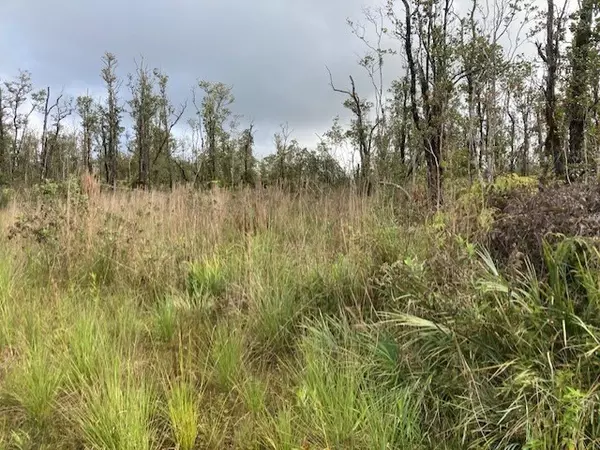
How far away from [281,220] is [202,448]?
3.50 meters

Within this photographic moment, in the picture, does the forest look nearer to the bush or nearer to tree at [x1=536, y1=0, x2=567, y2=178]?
the bush

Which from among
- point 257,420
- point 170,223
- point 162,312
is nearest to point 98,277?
point 170,223

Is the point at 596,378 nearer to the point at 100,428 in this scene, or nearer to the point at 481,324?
the point at 481,324

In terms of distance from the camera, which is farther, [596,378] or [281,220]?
[281,220]

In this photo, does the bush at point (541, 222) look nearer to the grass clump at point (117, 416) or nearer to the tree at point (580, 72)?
the grass clump at point (117, 416)

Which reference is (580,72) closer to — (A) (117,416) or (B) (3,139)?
(A) (117,416)

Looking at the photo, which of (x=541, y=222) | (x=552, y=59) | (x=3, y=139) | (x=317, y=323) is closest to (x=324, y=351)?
(x=317, y=323)

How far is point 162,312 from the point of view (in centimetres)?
307

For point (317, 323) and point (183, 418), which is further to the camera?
point (317, 323)

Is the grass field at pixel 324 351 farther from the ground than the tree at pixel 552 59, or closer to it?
closer to it

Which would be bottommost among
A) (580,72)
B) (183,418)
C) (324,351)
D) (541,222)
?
(183,418)

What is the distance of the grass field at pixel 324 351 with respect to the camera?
5.98 feet

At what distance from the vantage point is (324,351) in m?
2.37

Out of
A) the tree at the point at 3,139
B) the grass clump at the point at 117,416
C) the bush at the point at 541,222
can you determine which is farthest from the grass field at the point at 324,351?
the tree at the point at 3,139
